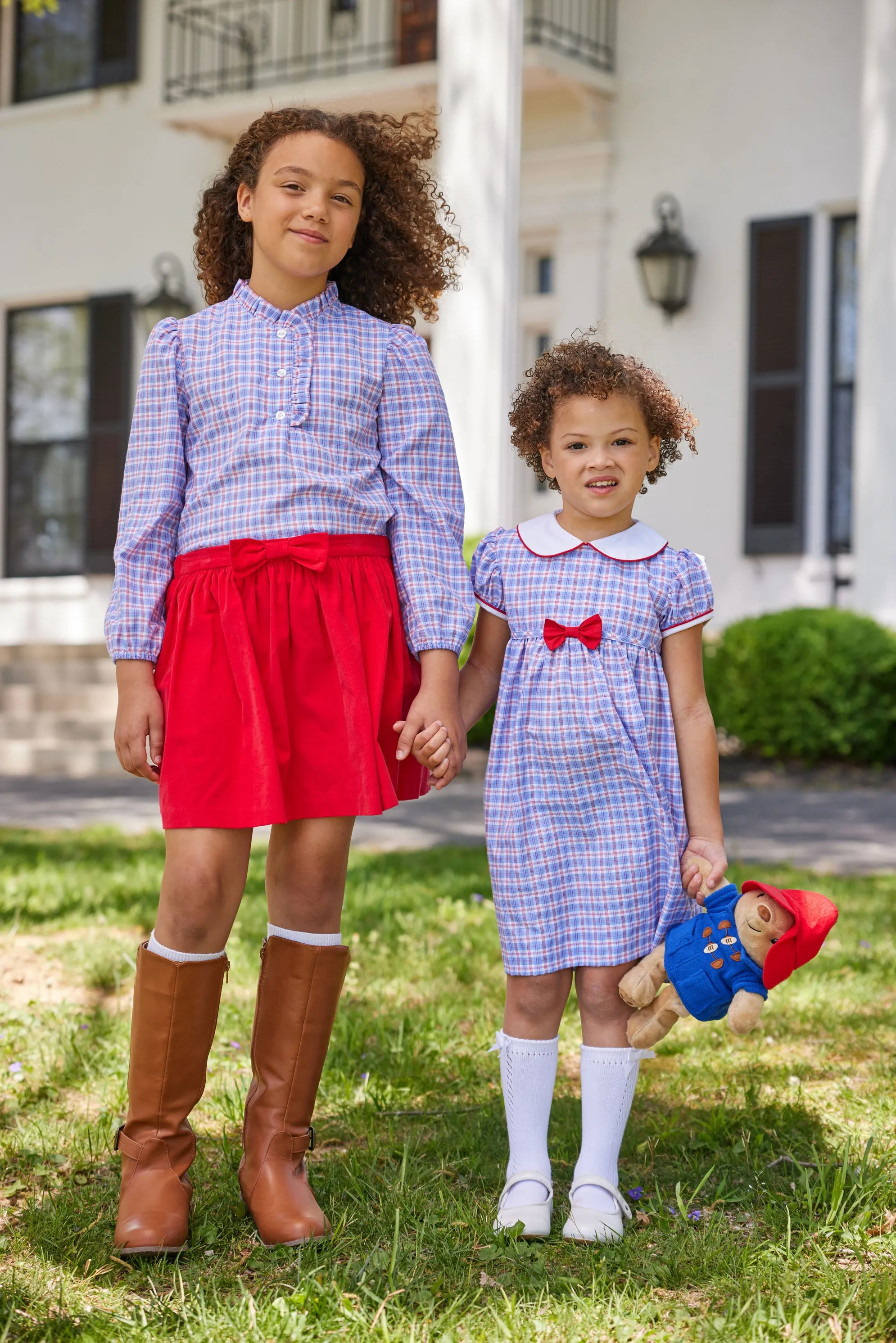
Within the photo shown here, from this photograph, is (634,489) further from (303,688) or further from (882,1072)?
(882,1072)

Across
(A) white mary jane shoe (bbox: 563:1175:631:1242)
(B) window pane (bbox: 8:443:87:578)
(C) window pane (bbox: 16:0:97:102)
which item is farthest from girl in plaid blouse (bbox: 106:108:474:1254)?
(C) window pane (bbox: 16:0:97:102)

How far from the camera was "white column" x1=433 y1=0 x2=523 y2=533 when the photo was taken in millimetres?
8328

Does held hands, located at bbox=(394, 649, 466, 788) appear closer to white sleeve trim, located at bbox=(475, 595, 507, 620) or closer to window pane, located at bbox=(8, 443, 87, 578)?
white sleeve trim, located at bbox=(475, 595, 507, 620)

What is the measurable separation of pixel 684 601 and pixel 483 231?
6.53 metres

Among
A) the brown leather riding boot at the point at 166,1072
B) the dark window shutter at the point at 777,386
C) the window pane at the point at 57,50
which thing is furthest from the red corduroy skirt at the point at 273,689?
the window pane at the point at 57,50

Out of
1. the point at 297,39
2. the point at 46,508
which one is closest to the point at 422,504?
the point at 297,39

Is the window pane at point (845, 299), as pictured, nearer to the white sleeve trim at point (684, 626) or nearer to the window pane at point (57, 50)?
the window pane at point (57, 50)

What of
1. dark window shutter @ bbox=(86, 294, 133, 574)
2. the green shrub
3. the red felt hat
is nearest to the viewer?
the red felt hat

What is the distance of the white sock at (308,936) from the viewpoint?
2.24 metres

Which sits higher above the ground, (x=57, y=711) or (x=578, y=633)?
(x=578, y=633)

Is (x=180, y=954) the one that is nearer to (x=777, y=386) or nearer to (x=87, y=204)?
(x=777, y=386)

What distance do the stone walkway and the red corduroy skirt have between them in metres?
3.38

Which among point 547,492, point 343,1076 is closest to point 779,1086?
point 343,1076

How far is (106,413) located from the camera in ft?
37.6
